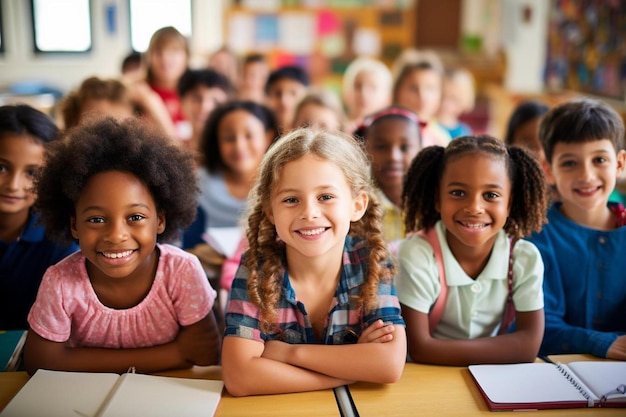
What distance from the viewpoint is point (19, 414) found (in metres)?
1.16

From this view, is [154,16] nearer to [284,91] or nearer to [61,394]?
[284,91]

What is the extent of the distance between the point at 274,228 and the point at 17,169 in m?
0.85

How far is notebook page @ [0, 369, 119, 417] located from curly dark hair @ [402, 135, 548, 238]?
2.91ft

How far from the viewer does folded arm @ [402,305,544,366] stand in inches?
55.7

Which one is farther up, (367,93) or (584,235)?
(367,93)

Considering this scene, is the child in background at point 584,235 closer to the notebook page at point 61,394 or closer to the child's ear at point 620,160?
the child's ear at point 620,160


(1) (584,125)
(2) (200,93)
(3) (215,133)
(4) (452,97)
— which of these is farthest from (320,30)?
(1) (584,125)

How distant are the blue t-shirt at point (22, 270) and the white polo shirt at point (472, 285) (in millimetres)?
965

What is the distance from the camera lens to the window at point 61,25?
7586mm

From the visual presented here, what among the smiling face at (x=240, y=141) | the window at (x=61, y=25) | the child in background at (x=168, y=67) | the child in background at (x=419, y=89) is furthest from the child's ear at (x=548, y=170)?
the window at (x=61, y=25)

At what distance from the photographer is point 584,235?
172cm

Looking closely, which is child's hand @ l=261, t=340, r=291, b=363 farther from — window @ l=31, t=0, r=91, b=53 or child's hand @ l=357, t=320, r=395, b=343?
window @ l=31, t=0, r=91, b=53

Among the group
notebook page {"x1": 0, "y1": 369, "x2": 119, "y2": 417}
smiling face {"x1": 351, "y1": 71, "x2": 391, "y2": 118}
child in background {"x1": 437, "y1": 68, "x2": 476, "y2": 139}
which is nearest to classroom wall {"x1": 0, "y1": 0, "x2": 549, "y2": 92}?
child in background {"x1": 437, "y1": 68, "x2": 476, "y2": 139}

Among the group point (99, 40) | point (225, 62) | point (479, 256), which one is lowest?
point (479, 256)
